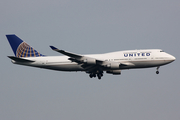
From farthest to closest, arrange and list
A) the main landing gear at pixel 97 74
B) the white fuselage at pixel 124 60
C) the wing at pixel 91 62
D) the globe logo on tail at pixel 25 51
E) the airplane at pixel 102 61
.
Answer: the globe logo on tail at pixel 25 51
the main landing gear at pixel 97 74
the white fuselage at pixel 124 60
the airplane at pixel 102 61
the wing at pixel 91 62

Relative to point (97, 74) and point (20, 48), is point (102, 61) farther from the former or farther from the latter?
point (20, 48)

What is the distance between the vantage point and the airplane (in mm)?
50688

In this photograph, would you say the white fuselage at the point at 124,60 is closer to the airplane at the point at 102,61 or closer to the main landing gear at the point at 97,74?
the airplane at the point at 102,61

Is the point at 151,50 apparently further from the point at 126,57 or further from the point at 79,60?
the point at 79,60

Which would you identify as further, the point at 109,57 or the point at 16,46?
the point at 16,46

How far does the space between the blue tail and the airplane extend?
29.9 inches

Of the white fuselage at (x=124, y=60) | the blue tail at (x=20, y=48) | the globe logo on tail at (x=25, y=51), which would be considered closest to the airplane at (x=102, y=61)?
the white fuselage at (x=124, y=60)

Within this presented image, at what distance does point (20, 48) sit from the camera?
56.1 m

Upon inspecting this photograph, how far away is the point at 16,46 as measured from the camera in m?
56.2

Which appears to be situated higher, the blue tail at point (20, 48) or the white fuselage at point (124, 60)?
the blue tail at point (20, 48)

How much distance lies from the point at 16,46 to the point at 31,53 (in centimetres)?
334

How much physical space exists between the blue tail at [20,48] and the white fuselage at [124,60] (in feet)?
6.21

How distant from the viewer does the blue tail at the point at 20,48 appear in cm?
5572

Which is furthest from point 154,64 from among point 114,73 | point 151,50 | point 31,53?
point 31,53
